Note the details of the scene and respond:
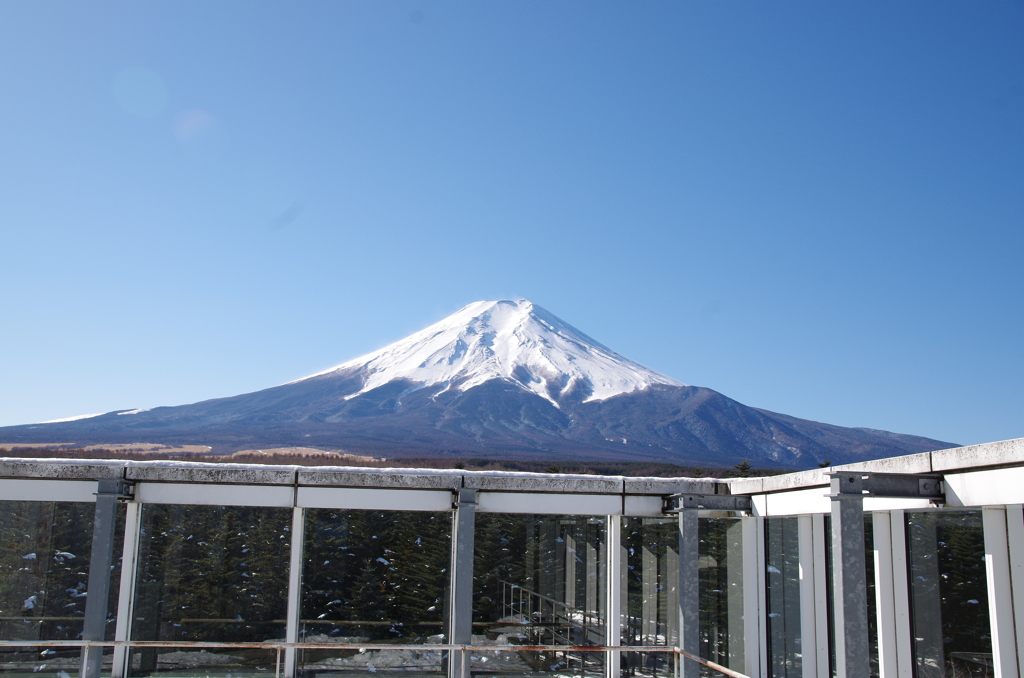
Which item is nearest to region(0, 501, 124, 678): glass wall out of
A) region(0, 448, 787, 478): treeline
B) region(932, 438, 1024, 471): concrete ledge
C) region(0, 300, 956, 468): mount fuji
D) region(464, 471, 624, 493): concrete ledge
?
region(464, 471, 624, 493): concrete ledge

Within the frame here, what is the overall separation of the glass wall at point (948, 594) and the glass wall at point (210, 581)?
6451mm

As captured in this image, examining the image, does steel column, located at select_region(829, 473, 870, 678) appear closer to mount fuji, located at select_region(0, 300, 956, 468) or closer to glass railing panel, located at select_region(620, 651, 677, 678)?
glass railing panel, located at select_region(620, 651, 677, 678)

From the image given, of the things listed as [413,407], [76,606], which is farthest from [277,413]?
[76,606]

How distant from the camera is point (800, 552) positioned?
346 inches

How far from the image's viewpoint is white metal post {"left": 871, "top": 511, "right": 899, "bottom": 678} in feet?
23.4

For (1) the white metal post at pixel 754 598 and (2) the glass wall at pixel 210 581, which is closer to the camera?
(2) the glass wall at pixel 210 581

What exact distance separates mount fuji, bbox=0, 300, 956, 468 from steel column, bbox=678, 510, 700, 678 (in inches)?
2859

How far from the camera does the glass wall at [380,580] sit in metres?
9.35

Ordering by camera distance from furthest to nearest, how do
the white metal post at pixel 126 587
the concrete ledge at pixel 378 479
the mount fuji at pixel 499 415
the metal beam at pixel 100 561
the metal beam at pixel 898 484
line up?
the mount fuji at pixel 499 415 → the concrete ledge at pixel 378 479 → the white metal post at pixel 126 587 → the metal beam at pixel 100 561 → the metal beam at pixel 898 484

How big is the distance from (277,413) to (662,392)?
5707cm

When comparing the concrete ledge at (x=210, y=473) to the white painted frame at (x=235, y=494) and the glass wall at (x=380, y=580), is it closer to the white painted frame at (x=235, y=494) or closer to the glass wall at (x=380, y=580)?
the white painted frame at (x=235, y=494)

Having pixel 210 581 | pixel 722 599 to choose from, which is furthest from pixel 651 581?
pixel 210 581

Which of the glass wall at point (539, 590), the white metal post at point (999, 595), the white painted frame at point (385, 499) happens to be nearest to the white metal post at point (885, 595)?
the white metal post at point (999, 595)

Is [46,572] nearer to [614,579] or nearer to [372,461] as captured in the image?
[614,579]
